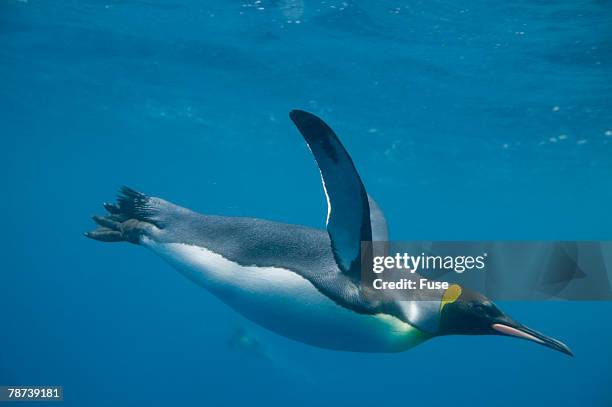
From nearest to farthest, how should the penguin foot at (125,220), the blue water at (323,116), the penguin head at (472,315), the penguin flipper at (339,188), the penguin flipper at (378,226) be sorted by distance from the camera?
1. the penguin flipper at (339,188)
2. the penguin head at (472,315)
3. the penguin flipper at (378,226)
4. the penguin foot at (125,220)
5. the blue water at (323,116)

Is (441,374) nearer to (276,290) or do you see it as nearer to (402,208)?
(276,290)

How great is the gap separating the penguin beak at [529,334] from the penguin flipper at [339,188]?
79 centimetres

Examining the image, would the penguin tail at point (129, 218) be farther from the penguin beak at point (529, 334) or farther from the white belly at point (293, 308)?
the penguin beak at point (529, 334)

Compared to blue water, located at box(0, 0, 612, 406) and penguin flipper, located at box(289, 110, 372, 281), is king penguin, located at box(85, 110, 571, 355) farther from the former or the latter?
blue water, located at box(0, 0, 612, 406)

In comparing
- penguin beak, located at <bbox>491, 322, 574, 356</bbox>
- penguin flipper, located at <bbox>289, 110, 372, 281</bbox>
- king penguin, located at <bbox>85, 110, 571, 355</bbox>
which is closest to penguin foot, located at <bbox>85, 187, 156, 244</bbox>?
king penguin, located at <bbox>85, 110, 571, 355</bbox>

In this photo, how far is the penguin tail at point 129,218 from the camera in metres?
3.23

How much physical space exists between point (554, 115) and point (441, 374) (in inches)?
459

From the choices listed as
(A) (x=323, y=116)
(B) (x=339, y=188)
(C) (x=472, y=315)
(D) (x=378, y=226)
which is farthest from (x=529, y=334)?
(A) (x=323, y=116)

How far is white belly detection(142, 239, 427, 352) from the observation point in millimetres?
2422

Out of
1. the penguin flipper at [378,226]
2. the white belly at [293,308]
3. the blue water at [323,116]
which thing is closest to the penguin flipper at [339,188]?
the white belly at [293,308]


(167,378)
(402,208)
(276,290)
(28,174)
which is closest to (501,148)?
(167,378)

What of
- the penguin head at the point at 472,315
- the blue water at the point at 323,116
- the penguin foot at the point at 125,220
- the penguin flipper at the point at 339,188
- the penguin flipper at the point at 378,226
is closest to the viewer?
the penguin flipper at the point at 339,188

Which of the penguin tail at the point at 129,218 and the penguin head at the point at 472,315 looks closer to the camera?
the penguin head at the point at 472,315

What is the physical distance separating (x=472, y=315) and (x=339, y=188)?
957mm
